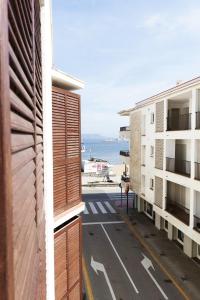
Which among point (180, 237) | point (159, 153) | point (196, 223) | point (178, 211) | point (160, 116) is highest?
point (160, 116)

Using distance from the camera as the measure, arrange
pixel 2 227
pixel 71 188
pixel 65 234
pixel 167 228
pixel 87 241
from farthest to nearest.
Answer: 1. pixel 167 228
2. pixel 87 241
3. pixel 71 188
4. pixel 65 234
5. pixel 2 227

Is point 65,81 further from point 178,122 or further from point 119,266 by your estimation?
point 178,122

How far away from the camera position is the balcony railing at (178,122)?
1881 centimetres

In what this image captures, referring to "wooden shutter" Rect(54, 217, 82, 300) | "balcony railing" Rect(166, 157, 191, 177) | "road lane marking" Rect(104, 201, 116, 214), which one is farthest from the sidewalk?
"wooden shutter" Rect(54, 217, 82, 300)

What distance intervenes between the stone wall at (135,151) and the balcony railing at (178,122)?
18.0 feet

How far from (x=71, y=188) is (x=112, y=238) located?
13780 millimetres

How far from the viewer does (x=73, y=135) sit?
360 inches

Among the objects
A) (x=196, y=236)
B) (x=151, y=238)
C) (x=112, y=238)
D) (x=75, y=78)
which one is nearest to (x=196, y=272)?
(x=196, y=236)

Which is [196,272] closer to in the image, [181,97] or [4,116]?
[181,97]

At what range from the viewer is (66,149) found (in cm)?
861

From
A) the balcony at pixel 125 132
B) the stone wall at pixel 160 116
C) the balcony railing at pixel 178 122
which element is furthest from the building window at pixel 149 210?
the balcony railing at pixel 178 122

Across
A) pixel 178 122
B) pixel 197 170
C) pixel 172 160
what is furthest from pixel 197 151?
pixel 178 122

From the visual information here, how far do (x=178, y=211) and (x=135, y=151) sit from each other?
9.45m

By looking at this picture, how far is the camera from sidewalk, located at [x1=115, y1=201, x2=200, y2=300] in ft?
48.6
